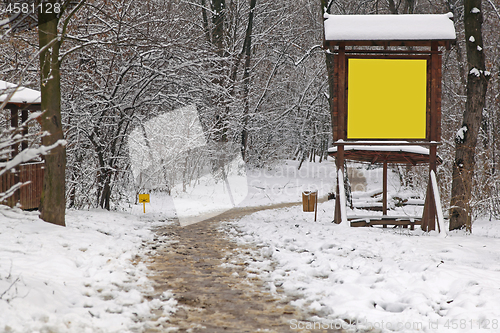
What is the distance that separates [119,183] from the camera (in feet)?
55.2

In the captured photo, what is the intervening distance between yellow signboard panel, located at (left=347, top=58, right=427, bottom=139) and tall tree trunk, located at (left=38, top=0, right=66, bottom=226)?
24.1 feet

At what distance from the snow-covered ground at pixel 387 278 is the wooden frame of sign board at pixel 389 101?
8.96 ft

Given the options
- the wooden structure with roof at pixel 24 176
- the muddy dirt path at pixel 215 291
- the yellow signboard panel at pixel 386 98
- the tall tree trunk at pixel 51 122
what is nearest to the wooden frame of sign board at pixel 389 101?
the yellow signboard panel at pixel 386 98

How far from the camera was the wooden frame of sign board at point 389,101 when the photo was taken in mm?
10836

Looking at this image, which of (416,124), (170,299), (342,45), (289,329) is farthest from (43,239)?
(416,124)

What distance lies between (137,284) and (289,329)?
2.65m

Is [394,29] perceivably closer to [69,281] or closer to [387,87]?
[387,87]

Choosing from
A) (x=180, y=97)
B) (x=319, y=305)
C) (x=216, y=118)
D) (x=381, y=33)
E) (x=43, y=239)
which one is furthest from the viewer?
(x=216, y=118)

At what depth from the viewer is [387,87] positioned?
1103 cm

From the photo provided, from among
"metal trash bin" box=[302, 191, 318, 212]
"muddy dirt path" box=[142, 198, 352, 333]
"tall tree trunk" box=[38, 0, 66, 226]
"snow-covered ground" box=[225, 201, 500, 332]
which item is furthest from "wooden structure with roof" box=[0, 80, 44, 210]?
"metal trash bin" box=[302, 191, 318, 212]

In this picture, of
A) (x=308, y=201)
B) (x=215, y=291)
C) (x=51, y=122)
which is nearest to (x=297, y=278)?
(x=215, y=291)

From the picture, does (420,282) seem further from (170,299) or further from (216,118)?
(216,118)

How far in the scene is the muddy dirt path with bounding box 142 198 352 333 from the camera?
4.82 m

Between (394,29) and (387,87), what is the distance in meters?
1.48
